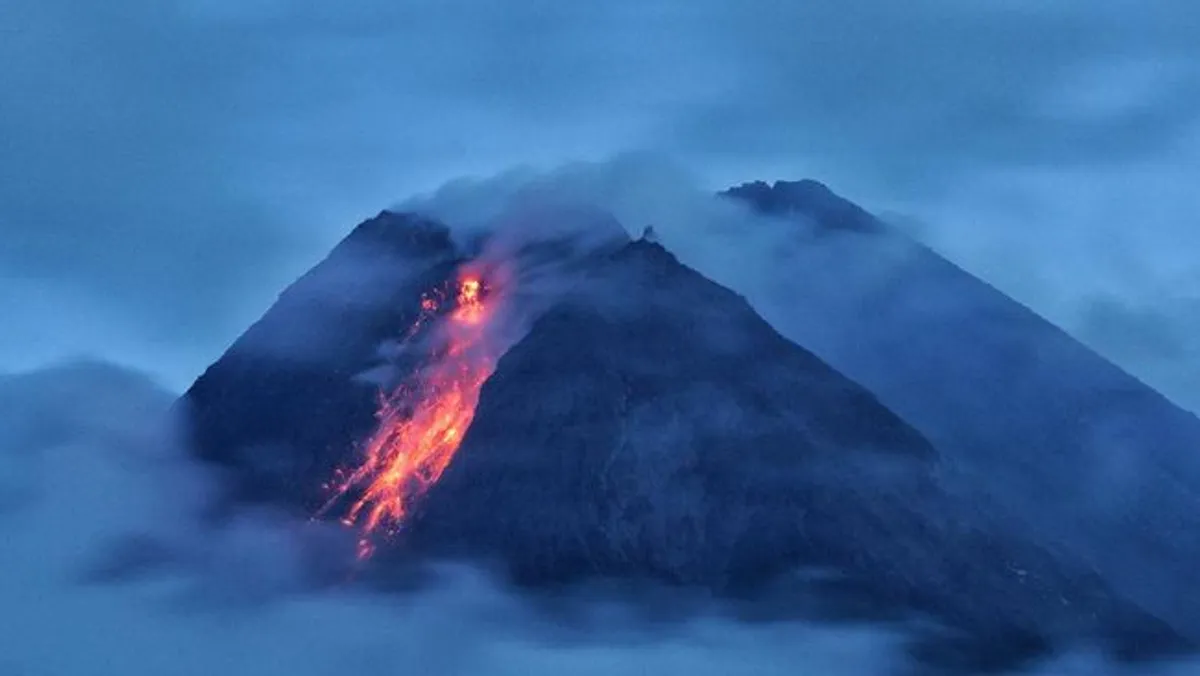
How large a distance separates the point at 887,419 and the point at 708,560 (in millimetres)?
28966

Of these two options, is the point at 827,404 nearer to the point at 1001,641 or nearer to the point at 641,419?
the point at 641,419

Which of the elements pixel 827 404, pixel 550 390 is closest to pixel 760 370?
pixel 827 404

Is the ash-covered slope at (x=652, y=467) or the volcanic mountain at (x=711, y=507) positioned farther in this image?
the ash-covered slope at (x=652, y=467)

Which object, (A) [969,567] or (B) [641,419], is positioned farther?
(B) [641,419]

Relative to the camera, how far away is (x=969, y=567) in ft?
559

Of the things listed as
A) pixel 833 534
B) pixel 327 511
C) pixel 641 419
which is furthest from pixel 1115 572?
pixel 327 511

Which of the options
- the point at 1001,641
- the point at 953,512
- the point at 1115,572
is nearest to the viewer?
the point at 1001,641

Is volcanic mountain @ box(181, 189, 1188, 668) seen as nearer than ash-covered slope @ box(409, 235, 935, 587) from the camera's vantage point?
Yes

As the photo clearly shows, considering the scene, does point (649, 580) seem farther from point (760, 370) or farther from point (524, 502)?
point (760, 370)

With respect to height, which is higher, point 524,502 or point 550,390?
point 550,390

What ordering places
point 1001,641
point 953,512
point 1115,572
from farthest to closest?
point 1115,572, point 953,512, point 1001,641

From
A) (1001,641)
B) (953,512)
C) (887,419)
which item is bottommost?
(1001,641)

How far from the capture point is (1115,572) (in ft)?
634

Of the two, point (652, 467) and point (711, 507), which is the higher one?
point (652, 467)
